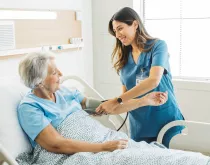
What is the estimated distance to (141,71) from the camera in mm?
2152

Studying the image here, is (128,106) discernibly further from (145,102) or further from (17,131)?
(17,131)

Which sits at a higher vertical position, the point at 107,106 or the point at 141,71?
the point at 141,71

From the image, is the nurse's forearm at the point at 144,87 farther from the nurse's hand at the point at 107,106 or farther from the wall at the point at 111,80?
the wall at the point at 111,80

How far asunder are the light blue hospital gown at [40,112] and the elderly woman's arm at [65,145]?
38 millimetres

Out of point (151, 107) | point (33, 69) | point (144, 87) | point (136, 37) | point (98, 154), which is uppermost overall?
point (136, 37)

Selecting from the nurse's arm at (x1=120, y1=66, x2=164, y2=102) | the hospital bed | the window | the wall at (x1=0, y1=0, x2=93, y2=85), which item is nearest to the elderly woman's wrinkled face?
the hospital bed

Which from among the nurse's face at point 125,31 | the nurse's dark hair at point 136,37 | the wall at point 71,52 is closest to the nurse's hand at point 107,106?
the nurse's dark hair at point 136,37

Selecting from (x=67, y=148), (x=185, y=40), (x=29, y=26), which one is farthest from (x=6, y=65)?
(x=185, y=40)

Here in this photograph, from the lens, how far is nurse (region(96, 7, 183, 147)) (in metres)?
2.04

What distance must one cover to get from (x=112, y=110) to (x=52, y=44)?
36.1 inches

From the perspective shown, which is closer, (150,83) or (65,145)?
(65,145)

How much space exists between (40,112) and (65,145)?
22cm

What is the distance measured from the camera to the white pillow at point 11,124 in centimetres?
171

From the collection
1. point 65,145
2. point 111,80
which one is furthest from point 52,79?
point 111,80
